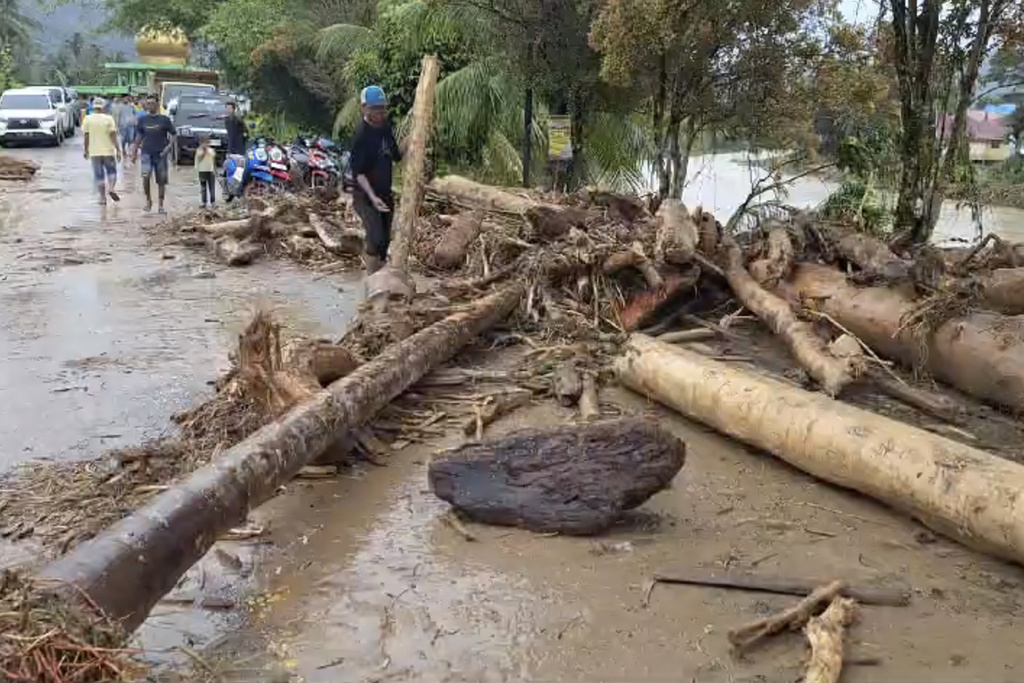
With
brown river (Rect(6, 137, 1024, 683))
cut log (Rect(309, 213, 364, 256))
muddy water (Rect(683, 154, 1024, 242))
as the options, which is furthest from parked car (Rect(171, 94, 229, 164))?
brown river (Rect(6, 137, 1024, 683))

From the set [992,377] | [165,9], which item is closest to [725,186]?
[165,9]

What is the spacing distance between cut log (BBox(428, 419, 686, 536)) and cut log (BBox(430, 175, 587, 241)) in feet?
16.2

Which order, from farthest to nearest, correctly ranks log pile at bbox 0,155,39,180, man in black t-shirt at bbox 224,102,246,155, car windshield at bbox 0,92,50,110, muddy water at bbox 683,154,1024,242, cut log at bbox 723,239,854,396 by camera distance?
car windshield at bbox 0,92,50,110 < muddy water at bbox 683,154,1024,242 < log pile at bbox 0,155,39,180 < man in black t-shirt at bbox 224,102,246,155 < cut log at bbox 723,239,854,396

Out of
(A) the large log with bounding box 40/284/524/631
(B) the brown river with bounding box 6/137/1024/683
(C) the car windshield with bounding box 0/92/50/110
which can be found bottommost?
(B) the brown river with bounding box 6/137/1024/683

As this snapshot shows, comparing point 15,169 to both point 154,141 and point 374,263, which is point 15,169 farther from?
point 374,263

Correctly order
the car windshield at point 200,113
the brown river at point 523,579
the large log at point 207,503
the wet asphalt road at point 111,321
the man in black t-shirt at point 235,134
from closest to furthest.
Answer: the large log at point 207,503
the brown river at point 523,579
the wet asphalt road at point 111,321
the man in black t-shirt at point 235,134
the car windshield at point 200,113

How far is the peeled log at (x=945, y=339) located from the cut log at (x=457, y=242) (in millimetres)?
3789

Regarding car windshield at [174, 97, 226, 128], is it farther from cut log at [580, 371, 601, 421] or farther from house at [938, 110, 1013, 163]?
house at [938, 110, 1013, 163]

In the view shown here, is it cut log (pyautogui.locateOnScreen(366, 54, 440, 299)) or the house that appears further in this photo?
the house

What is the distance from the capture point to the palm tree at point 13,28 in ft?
190

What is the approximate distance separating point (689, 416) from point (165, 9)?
1438 inches

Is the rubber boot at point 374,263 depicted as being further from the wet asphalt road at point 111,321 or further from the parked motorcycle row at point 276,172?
the parked motorcycle row at point 276,172

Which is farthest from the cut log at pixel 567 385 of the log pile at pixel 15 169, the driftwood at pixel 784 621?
the log pile at pixel 15 169

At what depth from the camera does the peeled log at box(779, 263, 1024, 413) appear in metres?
6.27
